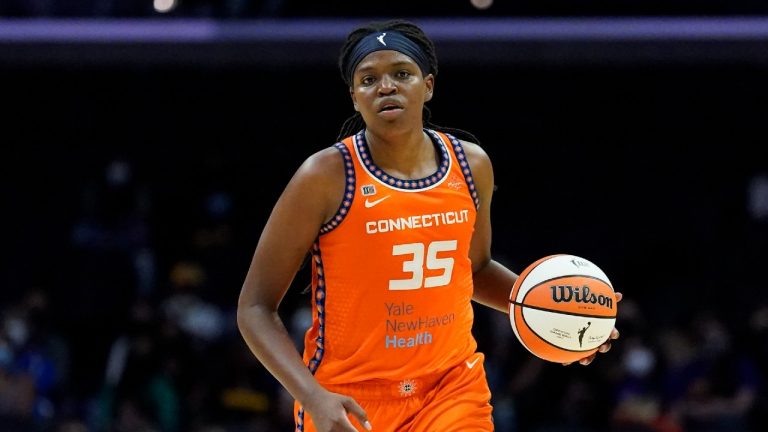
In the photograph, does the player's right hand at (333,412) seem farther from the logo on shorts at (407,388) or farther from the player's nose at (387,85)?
the player's nose at (387,85)

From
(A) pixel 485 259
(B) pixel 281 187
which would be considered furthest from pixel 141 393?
(A) pixel 485 259

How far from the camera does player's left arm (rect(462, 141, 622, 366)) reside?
5.01 meters

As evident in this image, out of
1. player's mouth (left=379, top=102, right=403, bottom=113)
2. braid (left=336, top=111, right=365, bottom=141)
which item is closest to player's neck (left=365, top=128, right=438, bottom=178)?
player's mouth (left=379, top=102, right=403, bottom=113)

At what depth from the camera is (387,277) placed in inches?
182

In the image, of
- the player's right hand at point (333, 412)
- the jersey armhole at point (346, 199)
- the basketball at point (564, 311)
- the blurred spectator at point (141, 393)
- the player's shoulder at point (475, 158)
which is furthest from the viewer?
the blurred spectator at point (141, 393)

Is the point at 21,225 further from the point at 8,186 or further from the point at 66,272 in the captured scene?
the point at 66,272

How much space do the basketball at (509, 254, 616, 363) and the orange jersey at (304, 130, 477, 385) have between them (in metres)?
0.31

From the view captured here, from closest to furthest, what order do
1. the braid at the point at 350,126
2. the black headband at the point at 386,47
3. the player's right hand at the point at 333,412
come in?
the player's right hand at the point at 333,412 < the black headband at the point at 386,47 < the braid at the point at 350,126

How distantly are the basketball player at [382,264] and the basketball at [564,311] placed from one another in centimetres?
25

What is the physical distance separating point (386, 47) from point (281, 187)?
940cm

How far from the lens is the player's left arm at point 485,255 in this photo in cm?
501

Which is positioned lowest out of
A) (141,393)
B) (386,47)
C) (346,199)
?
(141,393)

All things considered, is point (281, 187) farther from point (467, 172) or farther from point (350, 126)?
point (467, 172)

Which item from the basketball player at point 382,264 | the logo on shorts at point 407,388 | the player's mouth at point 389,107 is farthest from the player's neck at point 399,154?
the logo on shorts at point 407,388
